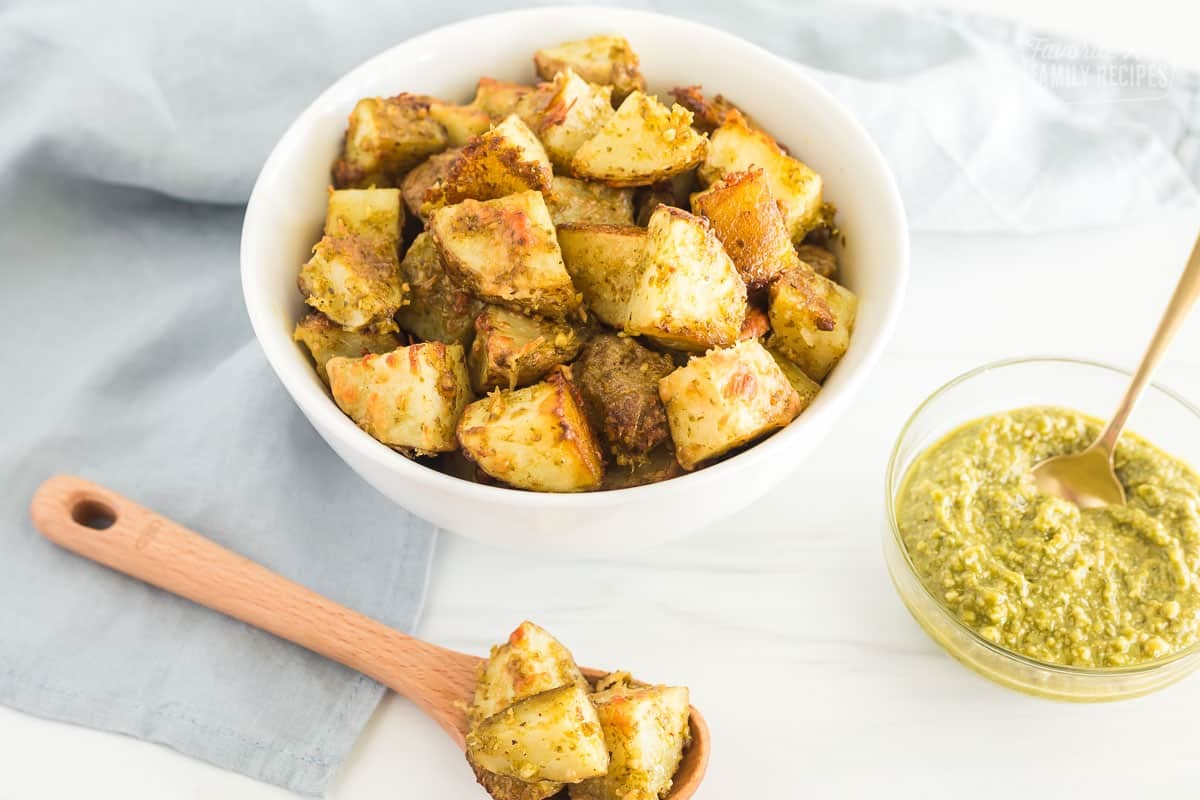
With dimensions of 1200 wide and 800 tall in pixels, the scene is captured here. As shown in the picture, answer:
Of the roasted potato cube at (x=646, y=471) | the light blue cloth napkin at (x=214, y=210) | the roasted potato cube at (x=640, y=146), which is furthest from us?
the light blue cloth napkin at (x=214, y=210)

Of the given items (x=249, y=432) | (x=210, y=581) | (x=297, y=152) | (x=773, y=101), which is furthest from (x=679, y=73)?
(x=210, y=581)

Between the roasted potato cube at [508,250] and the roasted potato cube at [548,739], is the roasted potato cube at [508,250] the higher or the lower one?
the higher one

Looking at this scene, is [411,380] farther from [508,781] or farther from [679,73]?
[679,73]

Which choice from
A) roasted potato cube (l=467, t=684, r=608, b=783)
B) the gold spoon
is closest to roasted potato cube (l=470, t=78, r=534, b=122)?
roasted potato cube (l=467, t=684, r=608, b=783)

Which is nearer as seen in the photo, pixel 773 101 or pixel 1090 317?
pixel 773 101

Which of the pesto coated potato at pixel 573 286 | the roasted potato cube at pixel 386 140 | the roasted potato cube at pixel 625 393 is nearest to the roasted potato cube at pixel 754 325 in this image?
the pesto coated potato at pixel 573 286

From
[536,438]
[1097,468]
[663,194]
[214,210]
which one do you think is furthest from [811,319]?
[214,210]

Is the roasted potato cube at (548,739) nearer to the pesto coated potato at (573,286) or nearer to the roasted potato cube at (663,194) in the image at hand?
the pesto coated potato at (573,286)
